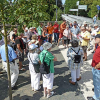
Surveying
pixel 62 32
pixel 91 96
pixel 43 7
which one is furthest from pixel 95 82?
pixel 62 32

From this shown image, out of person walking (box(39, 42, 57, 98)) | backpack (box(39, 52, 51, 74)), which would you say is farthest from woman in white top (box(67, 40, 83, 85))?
backpack (box(39, 52, 51, 74))

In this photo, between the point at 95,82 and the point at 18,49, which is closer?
the point at 95,82

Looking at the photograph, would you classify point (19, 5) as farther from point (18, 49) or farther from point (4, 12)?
point (18, 49)

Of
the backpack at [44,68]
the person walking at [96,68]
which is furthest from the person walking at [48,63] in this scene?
the person walking at [96,68]

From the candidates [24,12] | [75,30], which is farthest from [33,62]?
[75,30]

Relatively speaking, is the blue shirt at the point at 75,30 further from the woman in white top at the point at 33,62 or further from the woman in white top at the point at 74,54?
the woman in white top at the point at 33,62

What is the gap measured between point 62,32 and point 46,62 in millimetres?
5746

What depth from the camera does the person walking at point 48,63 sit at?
11.1 ft

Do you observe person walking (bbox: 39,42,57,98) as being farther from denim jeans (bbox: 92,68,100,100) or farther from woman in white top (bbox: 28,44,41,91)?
denim jeans (bbox: 92,68,100,100)

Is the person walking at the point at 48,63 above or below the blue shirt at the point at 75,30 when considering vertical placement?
below

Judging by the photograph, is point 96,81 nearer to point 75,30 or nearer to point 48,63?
point 48,63

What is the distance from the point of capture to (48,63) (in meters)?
3.44

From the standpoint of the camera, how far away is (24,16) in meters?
2.40

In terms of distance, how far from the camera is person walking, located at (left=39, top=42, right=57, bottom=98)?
11.1 ft
